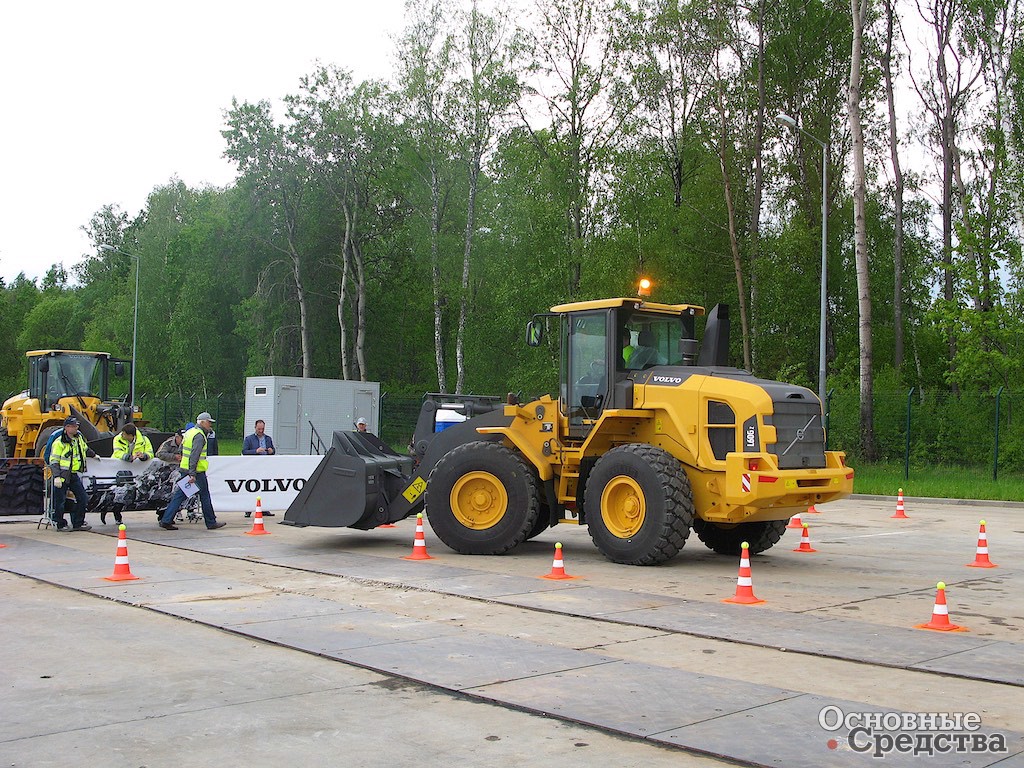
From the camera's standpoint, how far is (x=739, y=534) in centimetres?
1352

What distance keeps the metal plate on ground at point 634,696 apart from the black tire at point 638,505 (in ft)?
15.1

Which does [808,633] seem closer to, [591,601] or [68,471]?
[591,601]

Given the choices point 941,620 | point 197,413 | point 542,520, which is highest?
point 197,413

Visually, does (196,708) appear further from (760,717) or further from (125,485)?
(125,485)

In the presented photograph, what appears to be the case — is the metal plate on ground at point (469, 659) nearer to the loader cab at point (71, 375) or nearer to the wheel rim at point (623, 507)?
the wheel rim at point (623, 507)

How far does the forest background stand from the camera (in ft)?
119

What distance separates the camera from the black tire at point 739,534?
44.0ft

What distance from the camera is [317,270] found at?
49969 millimetres

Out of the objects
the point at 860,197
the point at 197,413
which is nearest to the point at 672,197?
the point at 860,197

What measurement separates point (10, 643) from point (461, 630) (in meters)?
3.39

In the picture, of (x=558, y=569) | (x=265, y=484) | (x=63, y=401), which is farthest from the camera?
(x=63, y=401)

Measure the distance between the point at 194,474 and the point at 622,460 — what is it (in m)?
7.43

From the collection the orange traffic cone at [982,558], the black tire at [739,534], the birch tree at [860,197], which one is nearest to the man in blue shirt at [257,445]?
the black tire at [739,534]

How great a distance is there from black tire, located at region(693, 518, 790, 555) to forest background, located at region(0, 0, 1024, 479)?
18053mm
